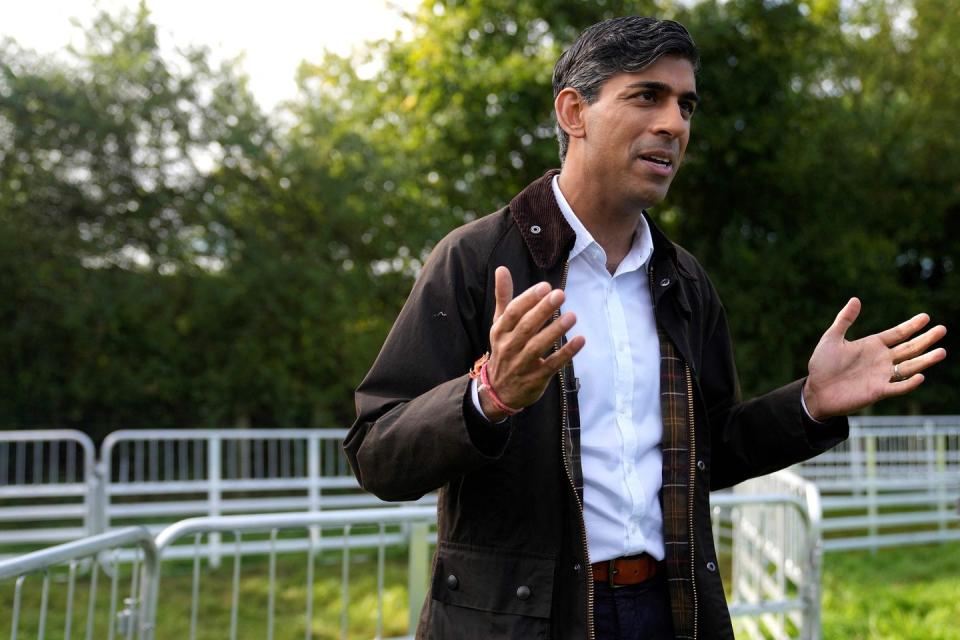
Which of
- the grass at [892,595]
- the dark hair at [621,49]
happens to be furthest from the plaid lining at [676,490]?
the grass at [892,595]

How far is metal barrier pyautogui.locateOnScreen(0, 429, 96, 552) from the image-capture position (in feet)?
26.5

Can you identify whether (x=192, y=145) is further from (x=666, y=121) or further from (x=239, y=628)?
(x=666, y=121)

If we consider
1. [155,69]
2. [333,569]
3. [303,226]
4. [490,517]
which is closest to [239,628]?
[333,569]

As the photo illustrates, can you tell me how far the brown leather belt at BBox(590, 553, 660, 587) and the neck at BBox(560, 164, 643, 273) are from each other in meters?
0.57

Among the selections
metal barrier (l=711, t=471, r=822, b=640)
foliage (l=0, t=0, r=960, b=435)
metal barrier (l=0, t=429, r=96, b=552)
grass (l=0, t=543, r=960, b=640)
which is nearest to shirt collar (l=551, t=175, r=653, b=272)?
metal barrier (l=711, t=471, r=822, b=640)

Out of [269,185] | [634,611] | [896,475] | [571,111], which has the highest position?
[269,185]

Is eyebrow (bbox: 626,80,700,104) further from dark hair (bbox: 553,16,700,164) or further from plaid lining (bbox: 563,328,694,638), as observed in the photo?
plaid lining (bbox: 563,328,694,638)

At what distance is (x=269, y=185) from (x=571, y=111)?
10.7 m

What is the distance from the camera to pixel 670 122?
1.96 m

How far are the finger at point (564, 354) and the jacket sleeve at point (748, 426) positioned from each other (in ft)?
2.27

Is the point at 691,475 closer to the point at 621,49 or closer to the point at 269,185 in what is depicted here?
the point at 621,49

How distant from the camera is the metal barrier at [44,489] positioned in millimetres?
8062

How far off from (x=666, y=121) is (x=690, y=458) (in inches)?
25.5

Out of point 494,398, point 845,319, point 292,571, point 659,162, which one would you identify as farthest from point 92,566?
point 292,571
